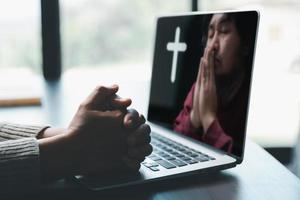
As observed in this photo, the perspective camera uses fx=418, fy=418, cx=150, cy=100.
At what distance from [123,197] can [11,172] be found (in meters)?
0.14

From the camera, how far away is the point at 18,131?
67cm

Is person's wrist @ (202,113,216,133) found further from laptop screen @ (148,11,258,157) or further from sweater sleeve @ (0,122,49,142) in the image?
sweater sleeve @ (0,122,49,142)

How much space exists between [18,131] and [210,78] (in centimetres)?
32

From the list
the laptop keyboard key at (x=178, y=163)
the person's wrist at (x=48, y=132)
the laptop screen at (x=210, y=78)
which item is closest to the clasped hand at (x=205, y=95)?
the laptop screen at (x=210, y=78)

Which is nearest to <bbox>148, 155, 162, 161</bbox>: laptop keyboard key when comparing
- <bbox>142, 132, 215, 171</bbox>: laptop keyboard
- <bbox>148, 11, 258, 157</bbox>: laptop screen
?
<bbox>142, 132, 215, 171</bbox>: laptop keyboard

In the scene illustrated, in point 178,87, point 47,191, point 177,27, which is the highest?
point 177,27

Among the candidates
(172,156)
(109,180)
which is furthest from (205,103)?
(109,180)

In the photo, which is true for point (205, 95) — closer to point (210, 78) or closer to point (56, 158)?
point (210, 78)

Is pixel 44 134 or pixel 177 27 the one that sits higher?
pixel 177 27

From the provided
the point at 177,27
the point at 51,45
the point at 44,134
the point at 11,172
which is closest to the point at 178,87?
the point at 177,27

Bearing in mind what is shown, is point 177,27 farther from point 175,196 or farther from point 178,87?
point 175,196

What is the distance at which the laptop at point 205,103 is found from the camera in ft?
1.95

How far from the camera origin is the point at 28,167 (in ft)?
1.69

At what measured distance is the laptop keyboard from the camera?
595 mm
